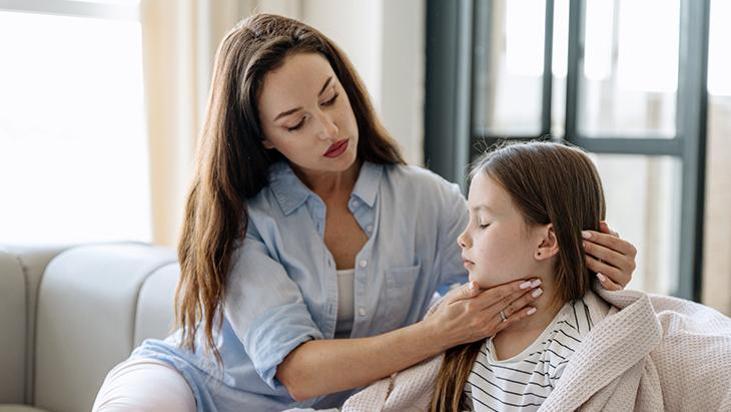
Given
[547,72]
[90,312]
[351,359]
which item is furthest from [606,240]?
[547,72]

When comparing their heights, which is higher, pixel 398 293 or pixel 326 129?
pixel 326 129

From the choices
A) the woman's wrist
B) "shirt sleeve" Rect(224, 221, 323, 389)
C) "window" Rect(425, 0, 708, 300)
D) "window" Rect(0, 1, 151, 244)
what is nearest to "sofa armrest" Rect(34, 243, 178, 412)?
"window" Rect(0, 1, 151, 244)

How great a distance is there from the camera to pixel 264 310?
1664 millimetres

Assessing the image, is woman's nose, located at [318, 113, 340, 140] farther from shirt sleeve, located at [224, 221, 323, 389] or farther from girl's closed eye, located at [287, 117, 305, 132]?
shirt sleeve, located at [224, 221, 323, 389]

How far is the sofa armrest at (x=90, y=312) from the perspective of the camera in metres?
2.16

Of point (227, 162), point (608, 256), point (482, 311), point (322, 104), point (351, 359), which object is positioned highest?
point (322, 104)

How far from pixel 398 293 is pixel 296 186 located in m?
0.29

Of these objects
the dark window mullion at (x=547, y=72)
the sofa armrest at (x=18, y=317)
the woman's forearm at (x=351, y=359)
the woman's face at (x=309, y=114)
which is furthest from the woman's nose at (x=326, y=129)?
the dark window mullion at (x=547, y=72)

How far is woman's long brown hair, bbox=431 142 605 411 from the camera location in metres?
1.43

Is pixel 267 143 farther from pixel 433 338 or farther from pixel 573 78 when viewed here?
pixel 573 78

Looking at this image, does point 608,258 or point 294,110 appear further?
point 294,110

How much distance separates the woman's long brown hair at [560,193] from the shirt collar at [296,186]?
0.40 m

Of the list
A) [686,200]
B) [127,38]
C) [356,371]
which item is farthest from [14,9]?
[686,200]

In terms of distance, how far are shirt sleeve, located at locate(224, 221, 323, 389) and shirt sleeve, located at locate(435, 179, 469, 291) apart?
1.04ft
